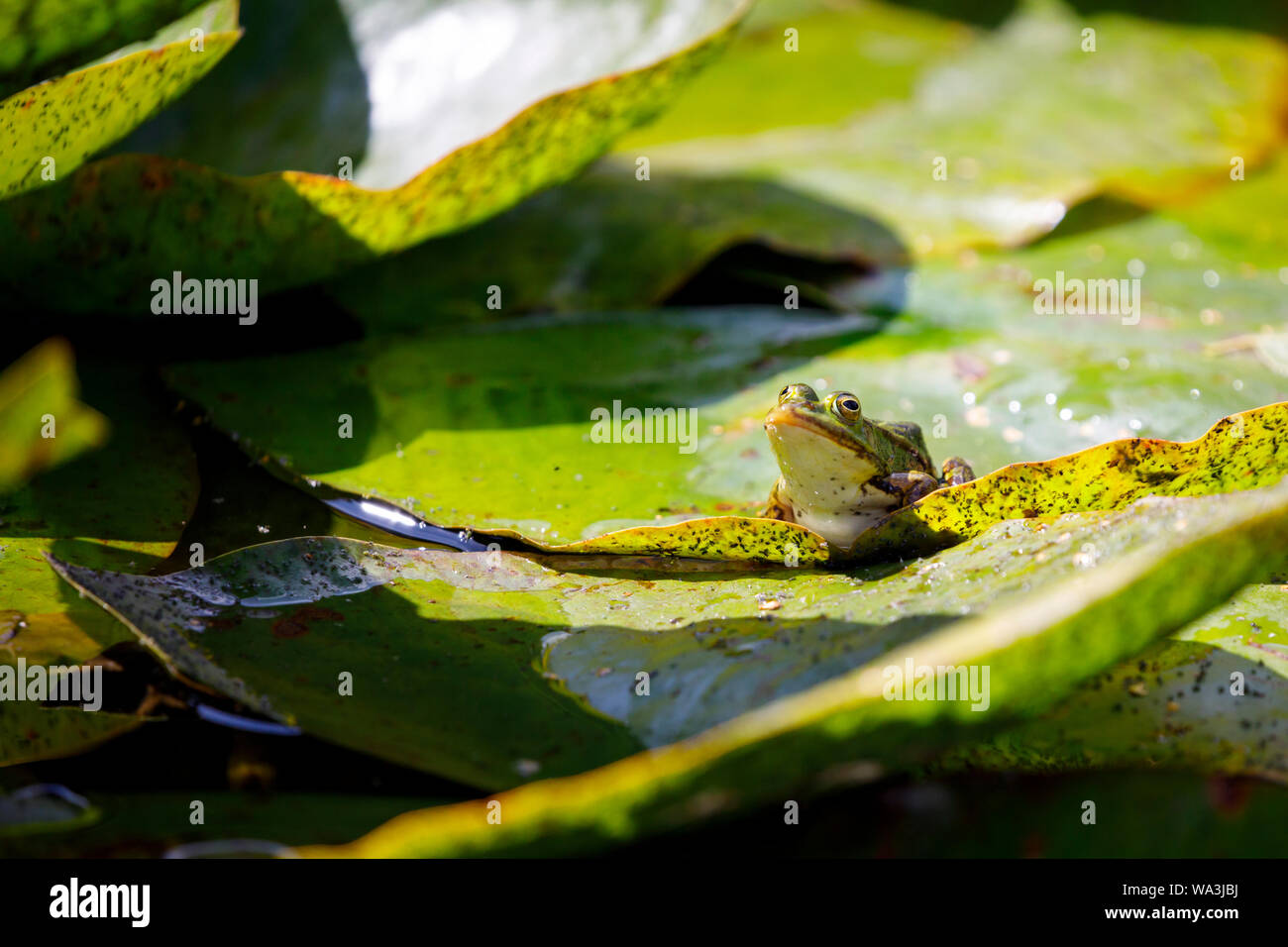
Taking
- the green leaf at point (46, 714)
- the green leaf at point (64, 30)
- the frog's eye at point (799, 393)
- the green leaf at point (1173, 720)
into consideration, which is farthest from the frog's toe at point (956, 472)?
the green leaf at point (64, 30)

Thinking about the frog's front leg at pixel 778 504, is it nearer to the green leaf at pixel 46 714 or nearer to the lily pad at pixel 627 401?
the lily pad at pixel 627 401

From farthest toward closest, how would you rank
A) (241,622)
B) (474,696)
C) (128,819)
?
(241,622) → (474,696) → (128,819)

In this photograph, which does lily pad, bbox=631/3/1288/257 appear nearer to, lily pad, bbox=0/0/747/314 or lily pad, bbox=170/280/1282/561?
lily pad, bbox=170/280/1282/561

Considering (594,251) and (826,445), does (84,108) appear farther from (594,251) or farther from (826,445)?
(826,445)

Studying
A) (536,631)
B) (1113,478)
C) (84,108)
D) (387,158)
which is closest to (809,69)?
A: (387,158)

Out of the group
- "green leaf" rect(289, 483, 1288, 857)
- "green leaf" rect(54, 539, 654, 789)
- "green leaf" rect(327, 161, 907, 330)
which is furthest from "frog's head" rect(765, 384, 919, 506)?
"green leaf" rect(289, 483, 1288, 857)
